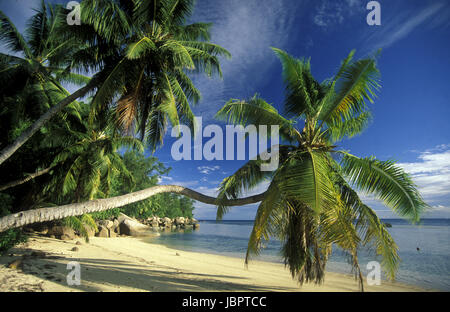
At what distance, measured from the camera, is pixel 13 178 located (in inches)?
353

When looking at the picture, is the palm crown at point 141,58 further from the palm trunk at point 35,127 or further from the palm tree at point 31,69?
the palm tree at point 31,69

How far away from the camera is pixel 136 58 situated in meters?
6.04

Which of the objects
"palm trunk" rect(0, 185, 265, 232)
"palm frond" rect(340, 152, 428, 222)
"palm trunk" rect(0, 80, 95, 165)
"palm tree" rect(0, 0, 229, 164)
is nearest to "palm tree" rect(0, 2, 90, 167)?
"palm tree" rect(0, 0, 229, 164)

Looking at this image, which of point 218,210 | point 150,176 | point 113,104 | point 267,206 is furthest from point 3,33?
point 150,176

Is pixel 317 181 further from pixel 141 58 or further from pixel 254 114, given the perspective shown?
pixel 141 58

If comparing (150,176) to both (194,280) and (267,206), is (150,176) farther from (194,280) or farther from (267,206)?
(267,206)

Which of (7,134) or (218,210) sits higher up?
(7,134)

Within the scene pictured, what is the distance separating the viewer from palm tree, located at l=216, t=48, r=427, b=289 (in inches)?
182

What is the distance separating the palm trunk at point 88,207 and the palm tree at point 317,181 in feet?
1.59

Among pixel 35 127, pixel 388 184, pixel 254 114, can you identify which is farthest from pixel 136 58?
pixel 388 184

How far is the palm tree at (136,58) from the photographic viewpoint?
614 cm

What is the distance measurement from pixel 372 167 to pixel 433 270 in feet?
45.5

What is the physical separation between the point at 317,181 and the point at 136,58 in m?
5.70

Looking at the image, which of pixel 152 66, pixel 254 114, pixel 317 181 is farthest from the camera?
pixel 152 66
